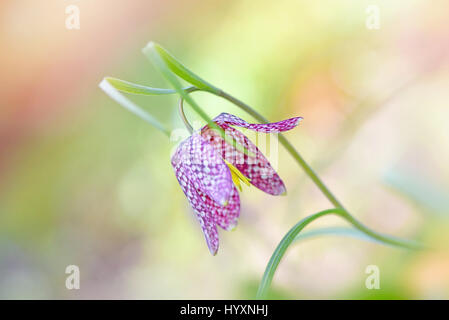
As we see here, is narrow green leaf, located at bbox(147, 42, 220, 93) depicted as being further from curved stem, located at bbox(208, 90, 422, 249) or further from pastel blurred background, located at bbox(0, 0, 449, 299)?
pastel blurred background, located at bbox(0, 0, 449, 299)

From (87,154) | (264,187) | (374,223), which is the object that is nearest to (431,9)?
(374,223)

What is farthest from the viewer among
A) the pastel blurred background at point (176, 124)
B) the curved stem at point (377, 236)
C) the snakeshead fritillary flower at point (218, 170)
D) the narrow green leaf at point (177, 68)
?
the pastel blurred background at point (176, 124)

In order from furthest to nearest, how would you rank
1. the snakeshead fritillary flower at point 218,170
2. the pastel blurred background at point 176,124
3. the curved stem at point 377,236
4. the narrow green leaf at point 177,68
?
the pastel blurred background at point 176,124
the curved stem at point 377,236
the snakeshead fritillary flower at point 218,170
the narrow green leaf at point 177,68

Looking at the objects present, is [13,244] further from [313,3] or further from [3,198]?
[313,3]

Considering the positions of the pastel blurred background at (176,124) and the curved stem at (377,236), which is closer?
the curved stem at (377,236)

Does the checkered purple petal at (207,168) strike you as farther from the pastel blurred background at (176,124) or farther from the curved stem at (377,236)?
the pastel blurred background at (176,124)

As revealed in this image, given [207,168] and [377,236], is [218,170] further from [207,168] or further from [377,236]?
[377,236]

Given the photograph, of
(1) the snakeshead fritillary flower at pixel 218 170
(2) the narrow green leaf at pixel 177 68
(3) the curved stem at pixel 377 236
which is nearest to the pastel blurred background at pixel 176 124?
(3) the curved stem at pixel 377 236

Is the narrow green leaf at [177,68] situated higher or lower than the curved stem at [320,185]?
higher
